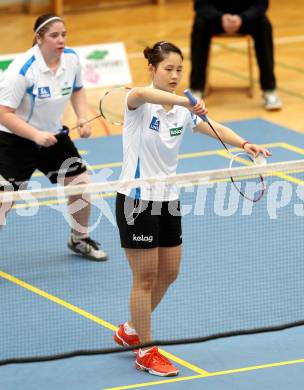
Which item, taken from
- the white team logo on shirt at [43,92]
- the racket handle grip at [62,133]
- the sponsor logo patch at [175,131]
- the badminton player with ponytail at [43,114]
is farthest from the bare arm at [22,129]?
the sponsor logo patch at [175,131]

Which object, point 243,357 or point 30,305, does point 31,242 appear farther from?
point 243,357

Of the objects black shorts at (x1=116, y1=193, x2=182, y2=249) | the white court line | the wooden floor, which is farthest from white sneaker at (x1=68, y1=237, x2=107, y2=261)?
the white court line

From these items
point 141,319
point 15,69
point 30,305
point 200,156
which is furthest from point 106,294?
point 200,156

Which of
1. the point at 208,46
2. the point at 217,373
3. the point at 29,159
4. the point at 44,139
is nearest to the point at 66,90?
the point at 29,159

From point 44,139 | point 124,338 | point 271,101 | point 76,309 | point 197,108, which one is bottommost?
point 76,309

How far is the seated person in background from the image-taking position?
12.9 metres

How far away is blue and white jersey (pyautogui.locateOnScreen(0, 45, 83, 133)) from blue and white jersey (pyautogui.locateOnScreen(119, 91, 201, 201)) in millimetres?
1728

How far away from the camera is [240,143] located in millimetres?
6457

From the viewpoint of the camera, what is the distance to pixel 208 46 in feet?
43.6

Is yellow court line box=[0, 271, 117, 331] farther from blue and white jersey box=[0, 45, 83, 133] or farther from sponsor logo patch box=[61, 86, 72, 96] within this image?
sponsor logo patch box=[61, 86, 72, 96]

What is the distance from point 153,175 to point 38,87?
1.90 m

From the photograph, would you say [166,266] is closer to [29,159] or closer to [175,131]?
[175,131]

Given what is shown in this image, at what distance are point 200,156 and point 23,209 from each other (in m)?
2.42

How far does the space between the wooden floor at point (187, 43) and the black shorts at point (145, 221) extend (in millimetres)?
5911
